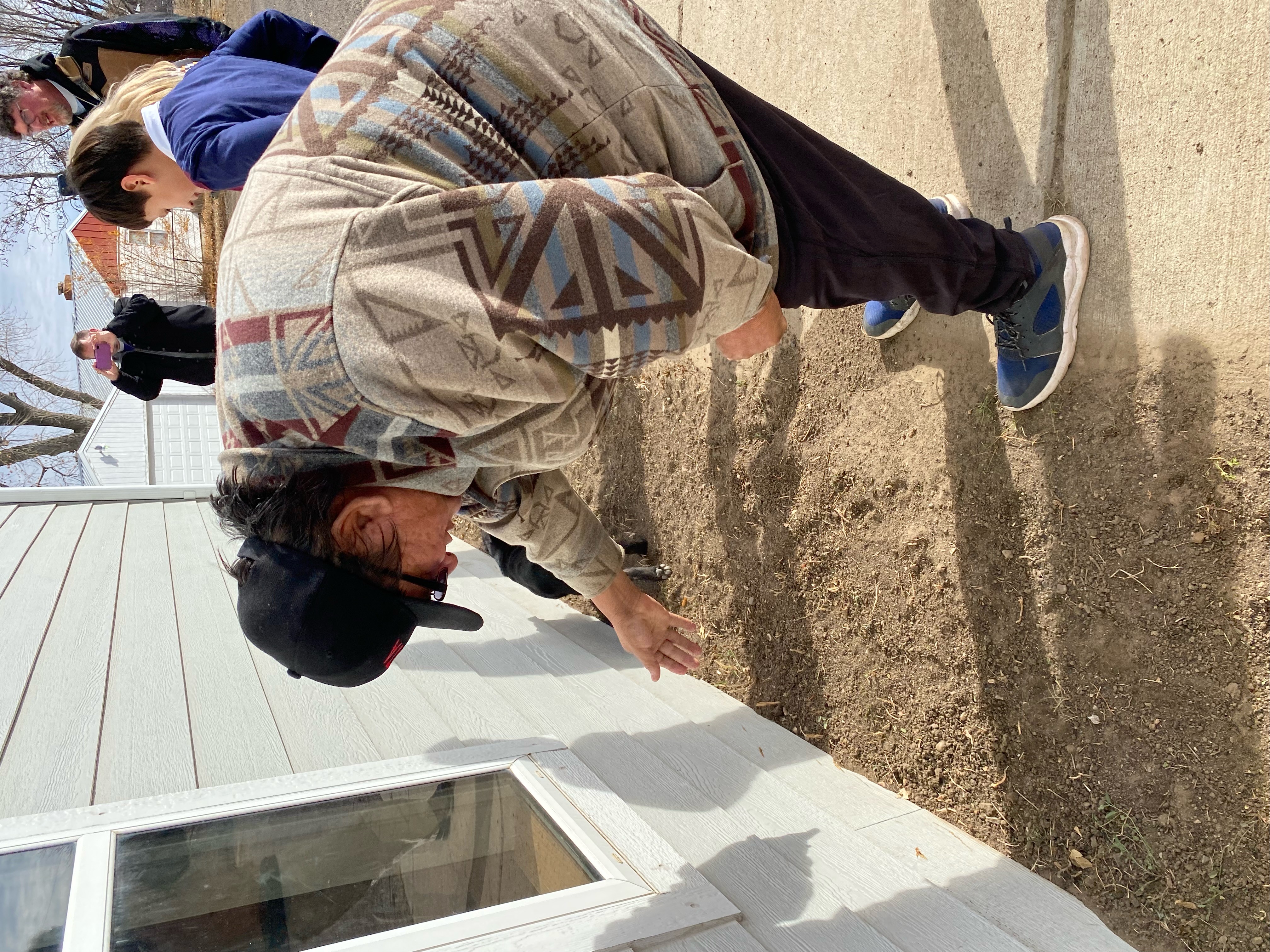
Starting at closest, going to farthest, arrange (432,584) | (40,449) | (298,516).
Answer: (298,516)
(432,584)
(40,449)

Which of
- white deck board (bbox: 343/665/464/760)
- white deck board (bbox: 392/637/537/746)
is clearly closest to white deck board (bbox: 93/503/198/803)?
white deck board (bbox: 343/665/464/760)

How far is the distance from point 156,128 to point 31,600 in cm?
236

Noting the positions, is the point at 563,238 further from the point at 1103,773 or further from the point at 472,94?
the point at 1103,773

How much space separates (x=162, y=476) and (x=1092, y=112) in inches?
328

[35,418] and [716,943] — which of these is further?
[35,418]

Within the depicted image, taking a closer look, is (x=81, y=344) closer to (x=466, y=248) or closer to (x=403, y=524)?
(x=403, y=524)

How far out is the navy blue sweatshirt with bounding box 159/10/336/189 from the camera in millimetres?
1755

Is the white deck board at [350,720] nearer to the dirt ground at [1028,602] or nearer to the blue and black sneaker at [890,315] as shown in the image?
the dirt ground at [1028,602]

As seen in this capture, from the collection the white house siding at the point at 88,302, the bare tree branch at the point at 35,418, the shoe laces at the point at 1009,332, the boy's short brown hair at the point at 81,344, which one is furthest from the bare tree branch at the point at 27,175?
the shoe laces at the point at 1009,332

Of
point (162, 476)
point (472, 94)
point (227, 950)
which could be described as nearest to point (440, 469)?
point (472, 94)

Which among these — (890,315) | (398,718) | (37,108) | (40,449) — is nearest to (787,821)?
(398,718)

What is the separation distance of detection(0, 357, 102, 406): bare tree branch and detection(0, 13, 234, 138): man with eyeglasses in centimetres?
1108

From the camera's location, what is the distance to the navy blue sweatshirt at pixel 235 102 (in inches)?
69.1

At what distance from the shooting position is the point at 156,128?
204cm
